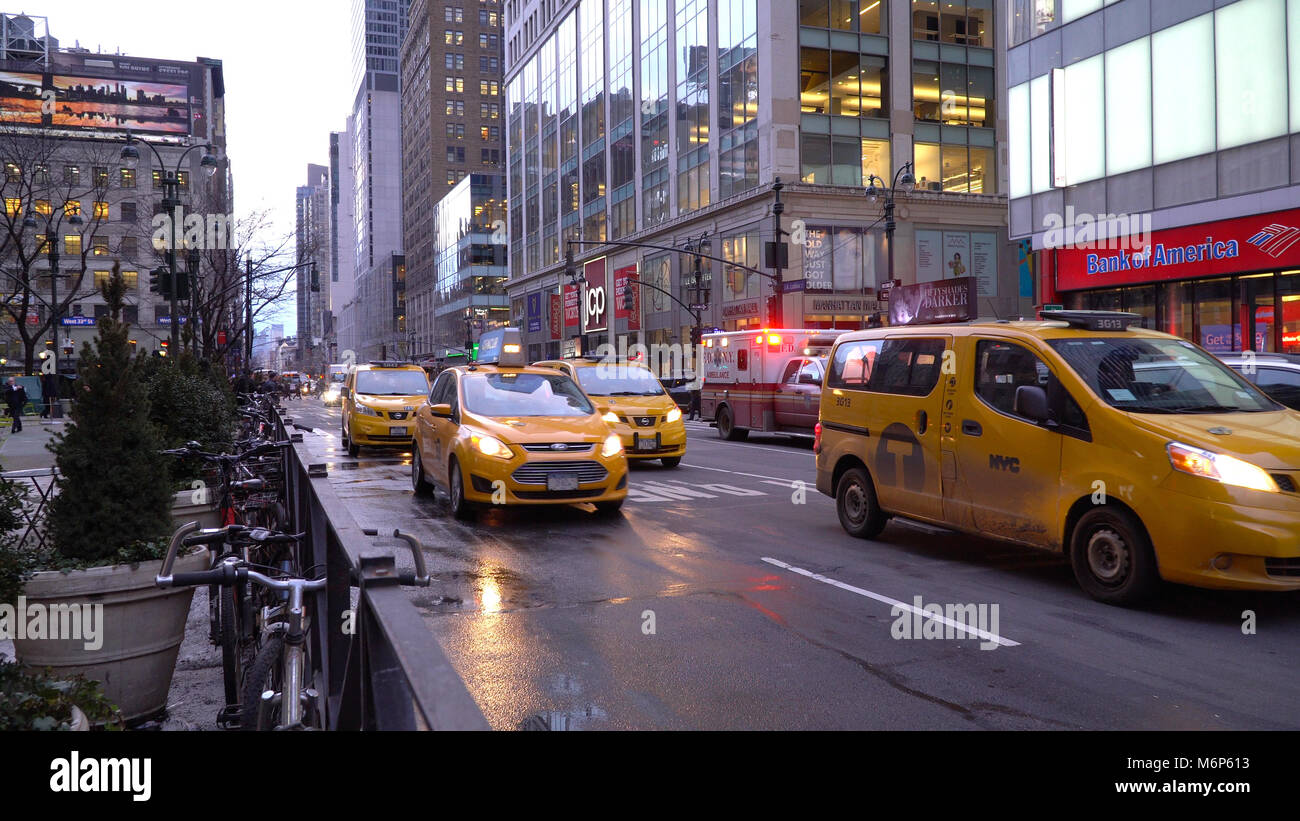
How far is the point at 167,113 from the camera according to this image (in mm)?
90312

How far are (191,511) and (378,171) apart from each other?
573ft

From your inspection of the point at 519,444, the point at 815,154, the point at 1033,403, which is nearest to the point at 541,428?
the point at 519,444

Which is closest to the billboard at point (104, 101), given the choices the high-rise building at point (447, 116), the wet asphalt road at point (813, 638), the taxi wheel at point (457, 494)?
the high-rise building at point (447, 116)

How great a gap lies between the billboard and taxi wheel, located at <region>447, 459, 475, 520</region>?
83873 mm

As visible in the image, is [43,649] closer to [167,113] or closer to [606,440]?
[606,440]

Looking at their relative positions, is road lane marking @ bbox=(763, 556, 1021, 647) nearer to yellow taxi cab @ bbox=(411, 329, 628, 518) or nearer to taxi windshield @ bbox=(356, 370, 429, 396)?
yellow taxi cab @ bbox=(411, 329, 628, 518)

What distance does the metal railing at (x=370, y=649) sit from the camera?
193cm

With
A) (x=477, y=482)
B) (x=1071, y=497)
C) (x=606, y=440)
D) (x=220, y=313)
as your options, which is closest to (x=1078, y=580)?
(x=1071, y=497)

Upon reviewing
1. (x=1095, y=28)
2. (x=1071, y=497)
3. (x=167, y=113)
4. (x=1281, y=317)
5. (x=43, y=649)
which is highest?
(x=167, y=113)

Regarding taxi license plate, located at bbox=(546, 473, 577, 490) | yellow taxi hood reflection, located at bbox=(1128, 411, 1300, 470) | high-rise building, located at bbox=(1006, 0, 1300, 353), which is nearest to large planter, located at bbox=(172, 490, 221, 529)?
taxi license plate, located at bbox=(546, 473, 577, 490)

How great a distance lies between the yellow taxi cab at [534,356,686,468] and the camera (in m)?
16.1

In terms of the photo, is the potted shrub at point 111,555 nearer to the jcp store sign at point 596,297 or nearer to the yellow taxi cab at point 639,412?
the yellow taxi cab at point 639,412

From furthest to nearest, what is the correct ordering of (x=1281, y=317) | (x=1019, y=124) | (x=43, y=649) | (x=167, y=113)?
(x=167, y=113)
(x=1019, y=124)
(x=1281, y=317)
(x=43, y=649)
